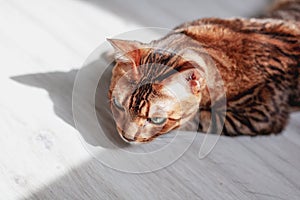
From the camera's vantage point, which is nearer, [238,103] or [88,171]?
[88,171]

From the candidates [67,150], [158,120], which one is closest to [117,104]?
[158,120]

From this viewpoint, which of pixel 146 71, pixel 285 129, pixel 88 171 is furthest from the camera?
pixel 285 129

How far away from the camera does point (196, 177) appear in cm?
141

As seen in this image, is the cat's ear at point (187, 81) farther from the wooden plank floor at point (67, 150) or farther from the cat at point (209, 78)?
the wooden plank floor at point (67, 150)

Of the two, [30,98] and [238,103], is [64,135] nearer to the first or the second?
[30,98]

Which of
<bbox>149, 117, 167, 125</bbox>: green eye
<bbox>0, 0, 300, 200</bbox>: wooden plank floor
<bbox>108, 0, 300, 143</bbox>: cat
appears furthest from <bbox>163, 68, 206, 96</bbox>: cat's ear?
<bbox>0, 0, 300, 200</bbox>: wooden plank floor

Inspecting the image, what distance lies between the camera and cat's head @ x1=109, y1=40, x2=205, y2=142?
3.98 feet

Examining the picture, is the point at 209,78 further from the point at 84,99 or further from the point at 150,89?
the point at 84,99

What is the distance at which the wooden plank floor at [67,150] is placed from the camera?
1328 millimetres

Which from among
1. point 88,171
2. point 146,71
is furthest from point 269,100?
point 88,171

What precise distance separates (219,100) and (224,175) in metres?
0.28

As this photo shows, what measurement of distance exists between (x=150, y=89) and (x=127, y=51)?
0.16 m

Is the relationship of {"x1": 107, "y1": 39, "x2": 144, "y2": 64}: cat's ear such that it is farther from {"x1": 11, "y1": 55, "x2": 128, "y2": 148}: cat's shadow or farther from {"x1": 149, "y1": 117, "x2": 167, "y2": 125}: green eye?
{"x1": 11, "y1": 55, "x2": 128, "y2": 148}: cat's shadow

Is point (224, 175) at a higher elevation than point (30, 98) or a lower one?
lower
